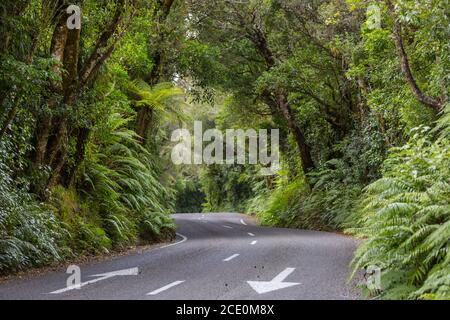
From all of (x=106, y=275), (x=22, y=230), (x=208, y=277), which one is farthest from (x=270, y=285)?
(x=22, y=230)

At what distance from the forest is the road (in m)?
0.89

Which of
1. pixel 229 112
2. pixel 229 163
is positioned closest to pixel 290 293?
pixel 229 112

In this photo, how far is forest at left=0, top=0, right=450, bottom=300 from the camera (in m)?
9.45

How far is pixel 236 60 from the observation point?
28734 millimetres

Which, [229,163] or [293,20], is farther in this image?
[229,163]

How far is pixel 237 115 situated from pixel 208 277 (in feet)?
76.3

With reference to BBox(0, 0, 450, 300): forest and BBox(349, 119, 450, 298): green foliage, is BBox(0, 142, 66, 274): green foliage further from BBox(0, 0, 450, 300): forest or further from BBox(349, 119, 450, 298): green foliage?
BBox(349, 119, 450, 298): green foliage

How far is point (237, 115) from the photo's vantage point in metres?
32.6

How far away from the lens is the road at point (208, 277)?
807 centimetres

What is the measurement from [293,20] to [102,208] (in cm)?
1401

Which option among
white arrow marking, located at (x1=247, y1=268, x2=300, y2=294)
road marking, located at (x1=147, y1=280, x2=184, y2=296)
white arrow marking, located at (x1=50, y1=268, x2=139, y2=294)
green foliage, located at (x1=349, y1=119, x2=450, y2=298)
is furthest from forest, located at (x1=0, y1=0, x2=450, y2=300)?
road marking, located at (x1=147, y1=280, x2=184, y2=296)

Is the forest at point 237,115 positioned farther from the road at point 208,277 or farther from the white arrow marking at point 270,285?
the white arrow marking at point 270,285

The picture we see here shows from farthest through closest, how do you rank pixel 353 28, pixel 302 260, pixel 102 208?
pixel 353 28 < pixel 102 208 < pixel 302 260
